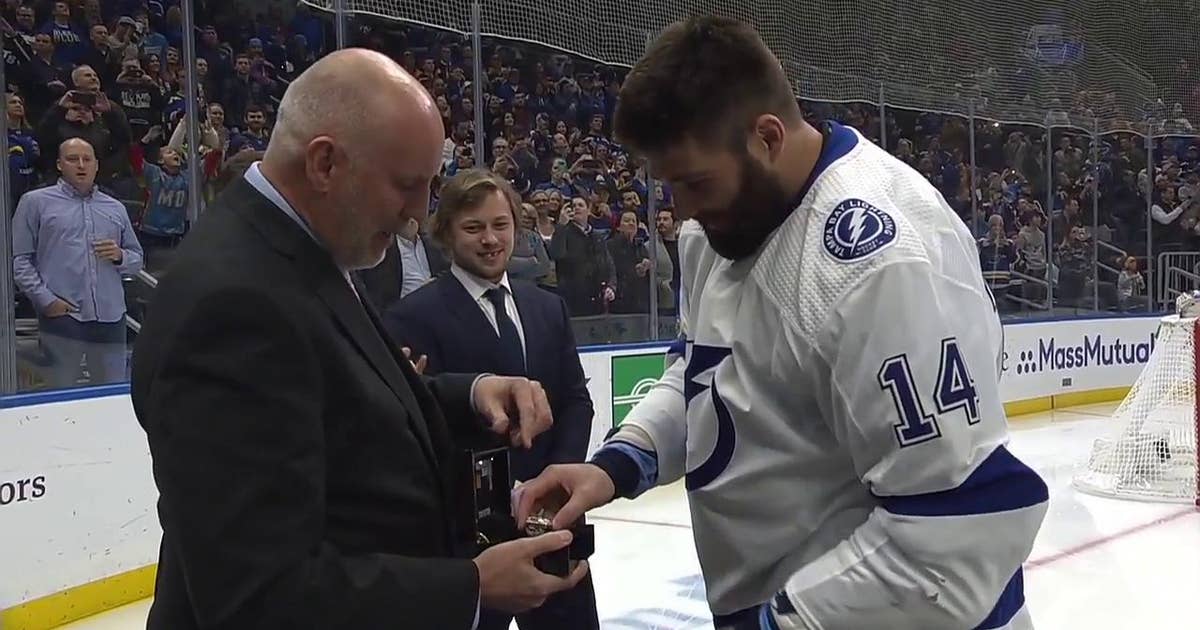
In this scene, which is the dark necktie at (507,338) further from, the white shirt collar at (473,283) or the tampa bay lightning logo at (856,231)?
the tampa bay lightning logo at (856,231)

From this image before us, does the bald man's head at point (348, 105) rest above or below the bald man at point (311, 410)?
above

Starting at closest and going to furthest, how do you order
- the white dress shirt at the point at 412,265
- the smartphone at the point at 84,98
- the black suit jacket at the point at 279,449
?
the black suit jacket at the point at 279,449, the smartphone at the point at 84,98, the white dress shirt at the point at 412,265

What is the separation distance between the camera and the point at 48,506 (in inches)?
157

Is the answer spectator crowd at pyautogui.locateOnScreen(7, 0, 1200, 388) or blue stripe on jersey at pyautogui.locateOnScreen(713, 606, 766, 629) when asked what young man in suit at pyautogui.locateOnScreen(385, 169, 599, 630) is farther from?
blue stripe on jersey at pyautogui.locateOnScreen(713, 606, 766, 629)

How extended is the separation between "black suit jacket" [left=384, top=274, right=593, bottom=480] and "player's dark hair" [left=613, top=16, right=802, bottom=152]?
1.35m

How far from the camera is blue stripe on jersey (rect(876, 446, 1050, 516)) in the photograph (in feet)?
3.47

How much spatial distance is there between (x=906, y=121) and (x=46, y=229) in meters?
7.42

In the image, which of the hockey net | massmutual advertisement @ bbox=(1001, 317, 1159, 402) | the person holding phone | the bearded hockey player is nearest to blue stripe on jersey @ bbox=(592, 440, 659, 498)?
the bearded hockey player

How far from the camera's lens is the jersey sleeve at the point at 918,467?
1056 mm

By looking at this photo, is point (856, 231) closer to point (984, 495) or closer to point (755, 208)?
point (755, 208)

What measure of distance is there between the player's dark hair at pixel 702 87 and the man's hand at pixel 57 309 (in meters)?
4.54

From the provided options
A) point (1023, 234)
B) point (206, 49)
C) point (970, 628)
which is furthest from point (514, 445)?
point (1023, 234)

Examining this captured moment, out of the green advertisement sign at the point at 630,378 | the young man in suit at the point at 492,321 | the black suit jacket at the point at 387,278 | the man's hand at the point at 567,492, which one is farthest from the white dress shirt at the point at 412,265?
the man's hand at the point at 567,492

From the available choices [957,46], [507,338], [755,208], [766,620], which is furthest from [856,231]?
[957,46]
